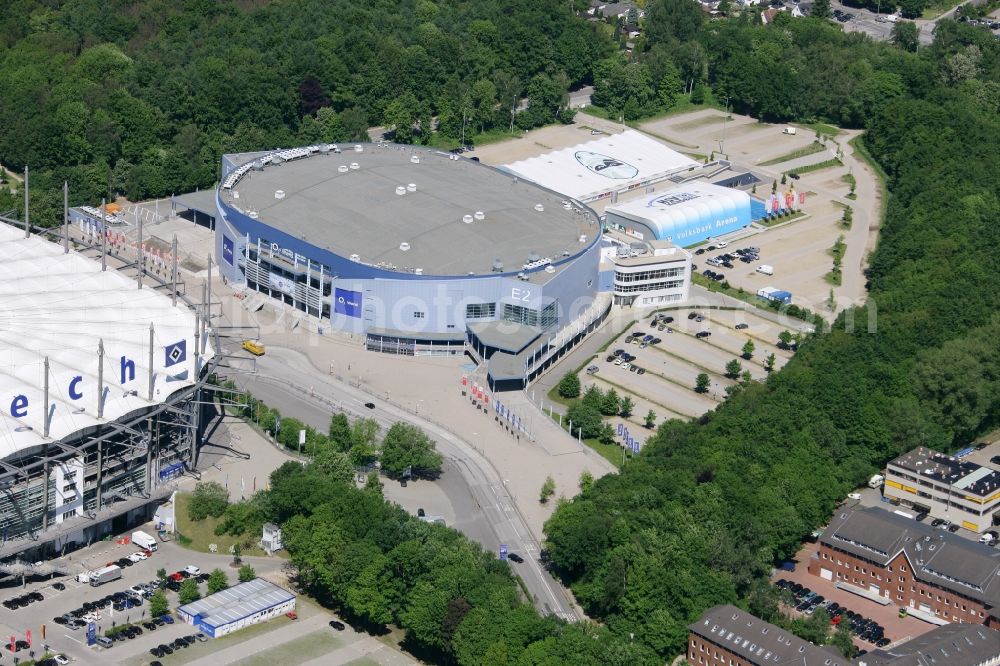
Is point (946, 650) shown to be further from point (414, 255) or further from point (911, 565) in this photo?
point (414, 255)

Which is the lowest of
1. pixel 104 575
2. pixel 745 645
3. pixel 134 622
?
pixel 134 622

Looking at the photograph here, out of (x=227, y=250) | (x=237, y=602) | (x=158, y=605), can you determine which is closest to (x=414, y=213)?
(x=227, y=250)

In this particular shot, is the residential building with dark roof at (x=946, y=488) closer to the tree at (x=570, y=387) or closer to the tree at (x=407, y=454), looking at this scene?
the tree at (x=570, y=387)

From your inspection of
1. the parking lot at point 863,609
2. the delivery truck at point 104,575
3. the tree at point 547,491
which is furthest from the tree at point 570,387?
the delivery truck at point 104,575

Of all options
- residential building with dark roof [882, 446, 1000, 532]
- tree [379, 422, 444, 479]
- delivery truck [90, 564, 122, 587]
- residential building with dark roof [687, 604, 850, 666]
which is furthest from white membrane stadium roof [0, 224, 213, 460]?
residential building with dark roof [882, 446, 1000, 532]

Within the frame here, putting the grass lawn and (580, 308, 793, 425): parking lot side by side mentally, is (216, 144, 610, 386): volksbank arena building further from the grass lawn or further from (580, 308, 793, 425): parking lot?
the grass lawn
